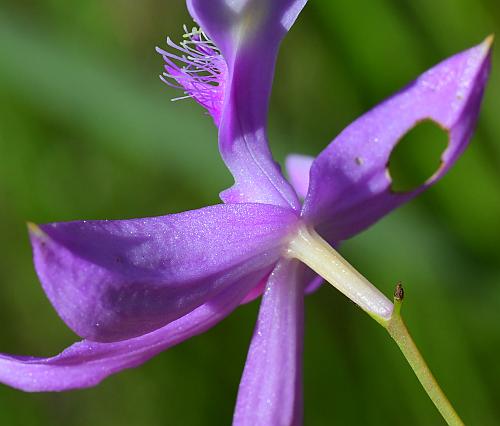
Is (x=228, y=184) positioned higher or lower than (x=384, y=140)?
higher

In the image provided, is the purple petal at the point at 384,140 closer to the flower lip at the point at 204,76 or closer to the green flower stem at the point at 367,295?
the green flower stem at the point at 367,295

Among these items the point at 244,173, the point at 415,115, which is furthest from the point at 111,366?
the point at 415,115

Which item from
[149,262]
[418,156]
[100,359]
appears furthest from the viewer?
[418,156]

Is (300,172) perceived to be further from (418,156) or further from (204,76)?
(418,156)

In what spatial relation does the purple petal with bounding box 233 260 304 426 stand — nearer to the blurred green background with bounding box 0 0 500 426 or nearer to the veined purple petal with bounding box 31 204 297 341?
the veined purple petal with bounding box 31 204 297 341

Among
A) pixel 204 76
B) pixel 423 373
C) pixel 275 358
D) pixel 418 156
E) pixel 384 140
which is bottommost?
pixel 423 373

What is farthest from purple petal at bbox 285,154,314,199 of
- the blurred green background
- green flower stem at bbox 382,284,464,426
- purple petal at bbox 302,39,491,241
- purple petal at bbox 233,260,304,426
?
the blurred green background

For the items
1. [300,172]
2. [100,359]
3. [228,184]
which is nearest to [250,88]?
[300,172]
